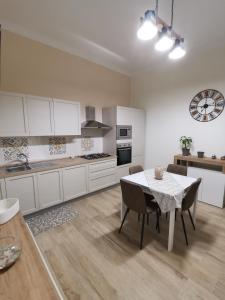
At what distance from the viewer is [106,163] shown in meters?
3.54

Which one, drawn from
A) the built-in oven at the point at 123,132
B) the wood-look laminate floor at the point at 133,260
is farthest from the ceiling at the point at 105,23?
the wood-look laminate floor at the point at 133,260

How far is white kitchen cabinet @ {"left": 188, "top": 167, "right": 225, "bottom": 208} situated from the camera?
113 inches

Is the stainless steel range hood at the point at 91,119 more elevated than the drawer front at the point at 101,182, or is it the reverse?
the stainless steel range hood at the point at 91,119

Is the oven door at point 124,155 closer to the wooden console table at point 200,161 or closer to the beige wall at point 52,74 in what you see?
the wooden console table at point 200,161

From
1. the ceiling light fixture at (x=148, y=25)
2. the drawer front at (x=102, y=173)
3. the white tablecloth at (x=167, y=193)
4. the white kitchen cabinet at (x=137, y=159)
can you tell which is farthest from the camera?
the white kitchen cabinet at (x=137, y=159)

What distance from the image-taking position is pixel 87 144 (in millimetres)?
3795

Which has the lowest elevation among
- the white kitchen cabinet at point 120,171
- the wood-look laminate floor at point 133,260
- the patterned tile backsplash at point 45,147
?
the wood-look laminate floor at point 133,260

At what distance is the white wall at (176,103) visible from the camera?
3084 mm

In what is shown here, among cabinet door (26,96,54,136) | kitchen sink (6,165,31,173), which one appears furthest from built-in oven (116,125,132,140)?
kitchen sink (6,165,31,173)

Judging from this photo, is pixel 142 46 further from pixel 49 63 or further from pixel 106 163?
pixel 106 163

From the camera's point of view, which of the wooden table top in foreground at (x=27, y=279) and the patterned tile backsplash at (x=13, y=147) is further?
the patterned tile backsplash at (x=13, y=147)

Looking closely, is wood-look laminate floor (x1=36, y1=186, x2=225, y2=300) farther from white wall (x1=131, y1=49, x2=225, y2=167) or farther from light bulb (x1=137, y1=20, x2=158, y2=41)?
light bulb (x1=137, y1=20, x2=158, y2=41)

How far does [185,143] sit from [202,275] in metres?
2.45

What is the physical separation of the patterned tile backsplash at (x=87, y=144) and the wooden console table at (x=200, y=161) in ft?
6.53
